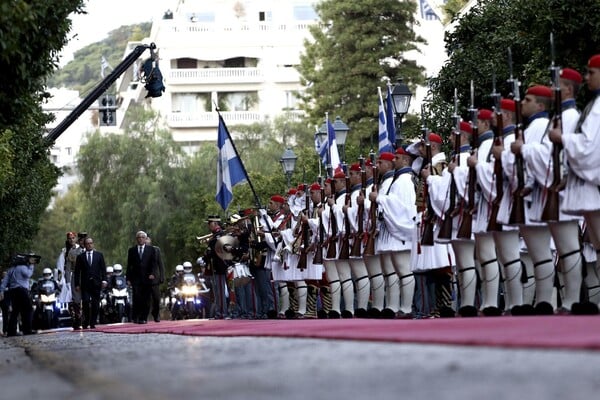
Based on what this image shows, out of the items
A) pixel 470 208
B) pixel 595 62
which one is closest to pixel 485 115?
pixel 470 208

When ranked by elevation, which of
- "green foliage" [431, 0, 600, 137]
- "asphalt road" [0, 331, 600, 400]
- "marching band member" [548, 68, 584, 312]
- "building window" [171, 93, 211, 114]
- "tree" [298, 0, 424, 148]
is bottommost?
"asphalt road" [0, 331, 600, 400]

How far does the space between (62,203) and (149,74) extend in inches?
4493

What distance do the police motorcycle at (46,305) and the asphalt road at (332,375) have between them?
109ft

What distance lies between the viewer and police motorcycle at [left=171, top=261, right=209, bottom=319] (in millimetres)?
48562

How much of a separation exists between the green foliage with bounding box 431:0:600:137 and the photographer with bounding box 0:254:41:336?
32.3ft

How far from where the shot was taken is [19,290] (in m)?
36.2

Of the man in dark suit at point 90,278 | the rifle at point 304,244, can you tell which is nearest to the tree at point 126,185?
the man in dark suit at point 90,278

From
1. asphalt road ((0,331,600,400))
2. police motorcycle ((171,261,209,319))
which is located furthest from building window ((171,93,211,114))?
asphalt road ((0,331,600,400))

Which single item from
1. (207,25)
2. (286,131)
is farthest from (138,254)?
(207,25)

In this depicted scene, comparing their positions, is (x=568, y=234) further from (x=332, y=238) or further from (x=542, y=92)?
(x=332, y=238)

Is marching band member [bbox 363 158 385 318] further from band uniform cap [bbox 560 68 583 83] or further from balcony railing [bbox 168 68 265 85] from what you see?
balcony railing [bbox 168 68 265 85]

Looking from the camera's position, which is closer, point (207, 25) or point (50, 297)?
point (50, 297)

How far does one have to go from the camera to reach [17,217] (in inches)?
1838

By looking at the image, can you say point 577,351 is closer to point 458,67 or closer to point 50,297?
point 458,67
